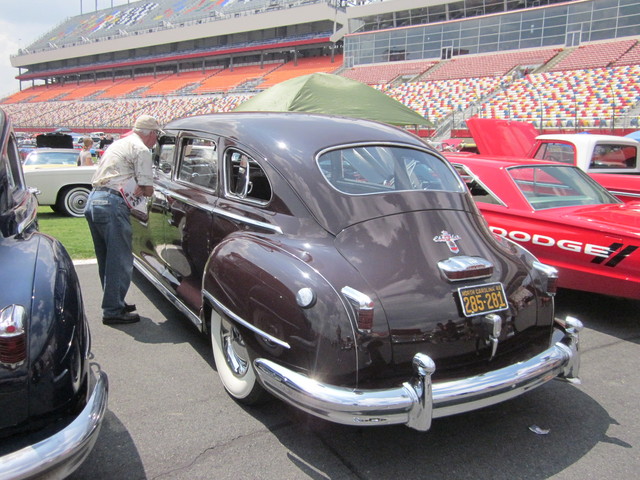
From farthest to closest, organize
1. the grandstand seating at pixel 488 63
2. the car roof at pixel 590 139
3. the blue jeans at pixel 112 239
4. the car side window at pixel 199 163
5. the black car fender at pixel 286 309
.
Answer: the grandstand seating at pixel 488 63
the car roof at pixel 590 139
the blue jeans at pixel 112 239
the car side window at pixel 199 163
the black car fender at pixel 286 309

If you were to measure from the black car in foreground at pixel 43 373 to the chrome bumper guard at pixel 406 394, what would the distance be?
2.65ft

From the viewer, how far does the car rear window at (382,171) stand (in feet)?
10.4

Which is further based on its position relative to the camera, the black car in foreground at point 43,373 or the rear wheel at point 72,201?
the rear wheel at point 72,201

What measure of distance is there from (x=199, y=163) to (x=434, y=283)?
87.1 inches

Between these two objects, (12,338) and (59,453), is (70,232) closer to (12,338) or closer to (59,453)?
(12,338)

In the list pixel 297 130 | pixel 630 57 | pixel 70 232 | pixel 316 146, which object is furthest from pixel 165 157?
pixel 630 57

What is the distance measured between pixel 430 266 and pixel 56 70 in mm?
83685

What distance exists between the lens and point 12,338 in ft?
6.14

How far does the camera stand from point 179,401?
307 centimetres

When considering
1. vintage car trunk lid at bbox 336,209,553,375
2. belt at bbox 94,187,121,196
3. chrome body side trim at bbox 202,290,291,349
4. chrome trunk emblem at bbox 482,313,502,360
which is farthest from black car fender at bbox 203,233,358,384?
belt at bbox 94,187,121,196

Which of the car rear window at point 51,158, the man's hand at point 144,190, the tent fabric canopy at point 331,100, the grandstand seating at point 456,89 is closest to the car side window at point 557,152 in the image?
the tent fabric canopy at point 331,100

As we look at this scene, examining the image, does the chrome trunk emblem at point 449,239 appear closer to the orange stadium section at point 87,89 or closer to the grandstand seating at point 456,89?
the grandstand seating at point 456,89

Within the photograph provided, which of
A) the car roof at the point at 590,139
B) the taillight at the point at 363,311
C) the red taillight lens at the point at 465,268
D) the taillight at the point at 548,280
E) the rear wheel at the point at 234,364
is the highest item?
the car roof at the point at 590,139

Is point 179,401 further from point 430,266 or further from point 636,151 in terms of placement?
point 636,151
